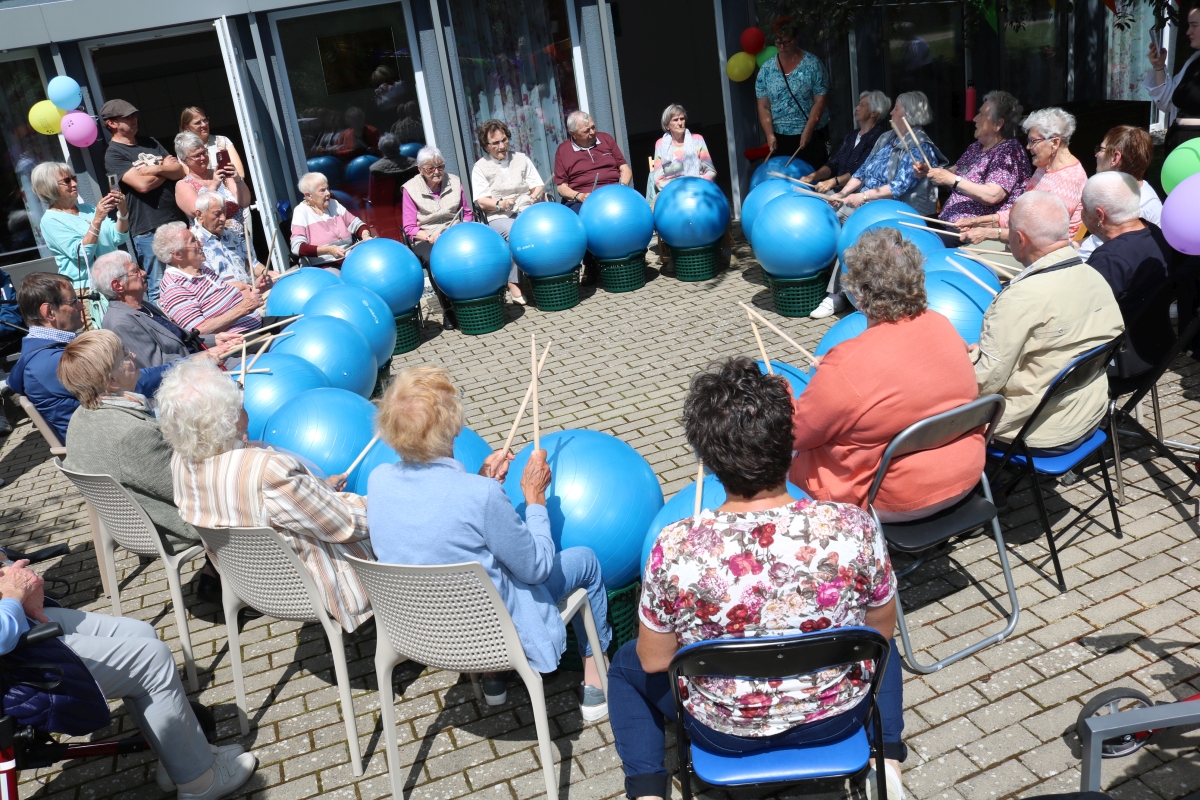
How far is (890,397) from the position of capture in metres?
3.21

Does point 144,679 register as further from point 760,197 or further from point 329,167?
point 329,167

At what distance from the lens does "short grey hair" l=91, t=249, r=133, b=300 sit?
5.11m

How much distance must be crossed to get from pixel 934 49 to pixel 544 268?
5.96m

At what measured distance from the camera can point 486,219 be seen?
8.52 m

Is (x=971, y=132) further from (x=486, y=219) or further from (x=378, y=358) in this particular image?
(x=378, y=358)

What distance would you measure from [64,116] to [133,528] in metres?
5.35

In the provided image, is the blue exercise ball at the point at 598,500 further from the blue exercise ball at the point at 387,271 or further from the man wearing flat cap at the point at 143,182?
the man wearing flat cap at the point at 143,182

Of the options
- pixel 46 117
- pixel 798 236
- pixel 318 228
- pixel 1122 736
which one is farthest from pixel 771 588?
pixel 46 117

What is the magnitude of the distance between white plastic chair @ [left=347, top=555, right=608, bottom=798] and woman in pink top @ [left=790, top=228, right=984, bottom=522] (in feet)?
3.99

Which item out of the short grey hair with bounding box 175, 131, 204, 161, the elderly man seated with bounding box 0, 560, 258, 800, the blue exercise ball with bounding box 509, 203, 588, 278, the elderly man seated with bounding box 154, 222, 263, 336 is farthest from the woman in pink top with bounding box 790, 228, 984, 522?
the short grey hair with bounding box 175, 131, 204, 161

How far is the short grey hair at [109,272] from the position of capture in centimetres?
511

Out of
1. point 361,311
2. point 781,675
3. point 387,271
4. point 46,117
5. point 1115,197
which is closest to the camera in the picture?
point 781,675

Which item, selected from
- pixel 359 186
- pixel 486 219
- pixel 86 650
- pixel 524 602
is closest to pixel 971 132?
pixel 486 219

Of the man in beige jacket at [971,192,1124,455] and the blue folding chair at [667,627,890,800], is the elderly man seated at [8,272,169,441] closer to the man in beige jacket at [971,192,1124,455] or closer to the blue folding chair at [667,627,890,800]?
the blue folding chair at [667,627,890,800]
